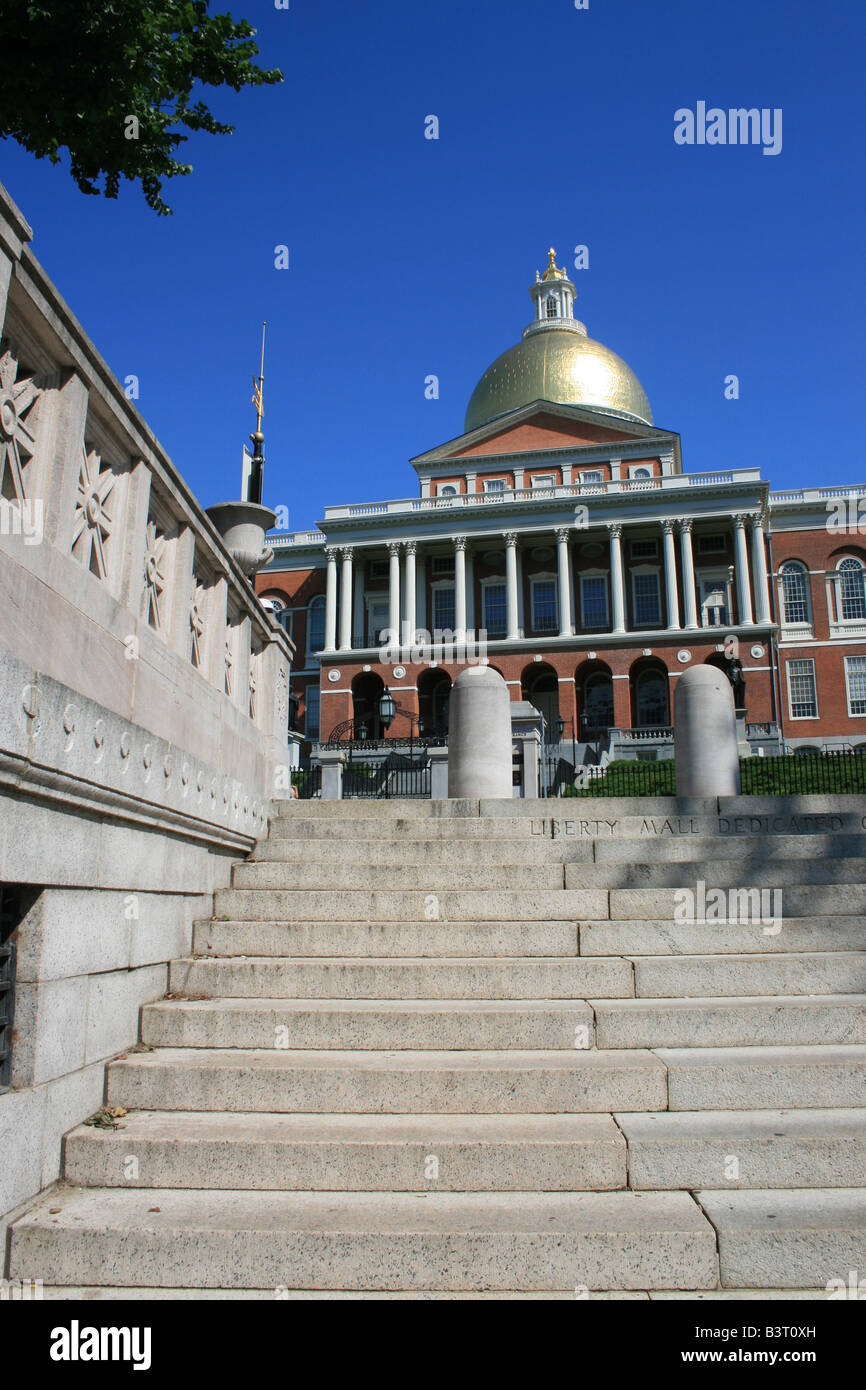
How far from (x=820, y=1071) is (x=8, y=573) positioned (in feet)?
13.6

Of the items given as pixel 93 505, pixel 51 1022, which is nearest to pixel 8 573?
pixel 93 505

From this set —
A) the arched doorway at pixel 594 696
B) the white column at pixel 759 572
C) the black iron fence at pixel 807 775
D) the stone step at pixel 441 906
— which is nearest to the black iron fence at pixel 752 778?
the black iron fence at pixel 807 775

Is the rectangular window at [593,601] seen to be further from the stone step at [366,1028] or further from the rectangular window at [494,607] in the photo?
the stone step at [366,1028]

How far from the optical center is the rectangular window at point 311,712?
58906 millimetres

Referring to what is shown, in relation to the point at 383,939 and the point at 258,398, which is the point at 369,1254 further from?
Result: the point at 258,398

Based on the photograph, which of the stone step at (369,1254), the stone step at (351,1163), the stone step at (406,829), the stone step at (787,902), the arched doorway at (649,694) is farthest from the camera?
the arched doorway at (649,694)

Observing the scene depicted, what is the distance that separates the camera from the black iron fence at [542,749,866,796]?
68.4 ft

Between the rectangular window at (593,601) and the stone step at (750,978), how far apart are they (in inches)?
2039

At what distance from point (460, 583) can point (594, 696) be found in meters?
10.2

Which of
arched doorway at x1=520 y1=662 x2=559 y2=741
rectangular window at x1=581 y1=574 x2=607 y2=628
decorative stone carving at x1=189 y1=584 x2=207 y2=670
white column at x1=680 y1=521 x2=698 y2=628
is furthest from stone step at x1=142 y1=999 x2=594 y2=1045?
rectangular window at x1=581 y1=574 x2=607 y2=628

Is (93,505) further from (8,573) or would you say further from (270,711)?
(270,711)

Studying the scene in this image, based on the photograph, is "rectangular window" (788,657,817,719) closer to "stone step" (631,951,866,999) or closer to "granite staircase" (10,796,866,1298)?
"granite staircase" (10,796,866,1298)

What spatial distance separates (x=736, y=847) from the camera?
23.8 feet

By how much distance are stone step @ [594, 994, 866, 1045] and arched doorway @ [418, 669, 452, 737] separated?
1953 inches
